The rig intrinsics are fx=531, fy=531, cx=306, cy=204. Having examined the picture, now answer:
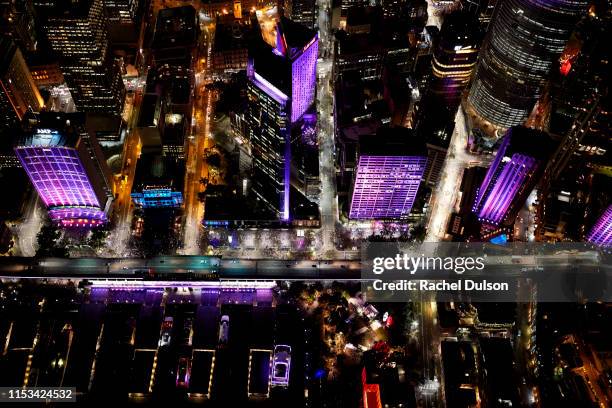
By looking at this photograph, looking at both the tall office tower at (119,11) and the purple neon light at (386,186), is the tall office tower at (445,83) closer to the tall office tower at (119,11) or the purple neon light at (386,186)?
the purple neon light at (386,186)

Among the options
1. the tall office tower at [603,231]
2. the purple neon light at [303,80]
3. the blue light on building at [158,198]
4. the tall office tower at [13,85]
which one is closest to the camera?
the tall office tower at [603,231]

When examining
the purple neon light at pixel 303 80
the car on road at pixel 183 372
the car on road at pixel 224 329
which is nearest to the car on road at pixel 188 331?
the car on road at pixel 183 372

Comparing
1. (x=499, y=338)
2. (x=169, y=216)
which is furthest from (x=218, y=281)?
(x=499, y=338)

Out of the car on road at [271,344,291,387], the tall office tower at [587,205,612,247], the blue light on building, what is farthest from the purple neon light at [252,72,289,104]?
the tall office tower at [587,205,612,247]

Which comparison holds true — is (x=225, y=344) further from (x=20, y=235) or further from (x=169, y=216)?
(x=20, y=235)

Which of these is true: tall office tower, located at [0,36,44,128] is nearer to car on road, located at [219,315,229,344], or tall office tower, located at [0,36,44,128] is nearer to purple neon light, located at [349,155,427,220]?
car on road, located at [219,315,229,344]
